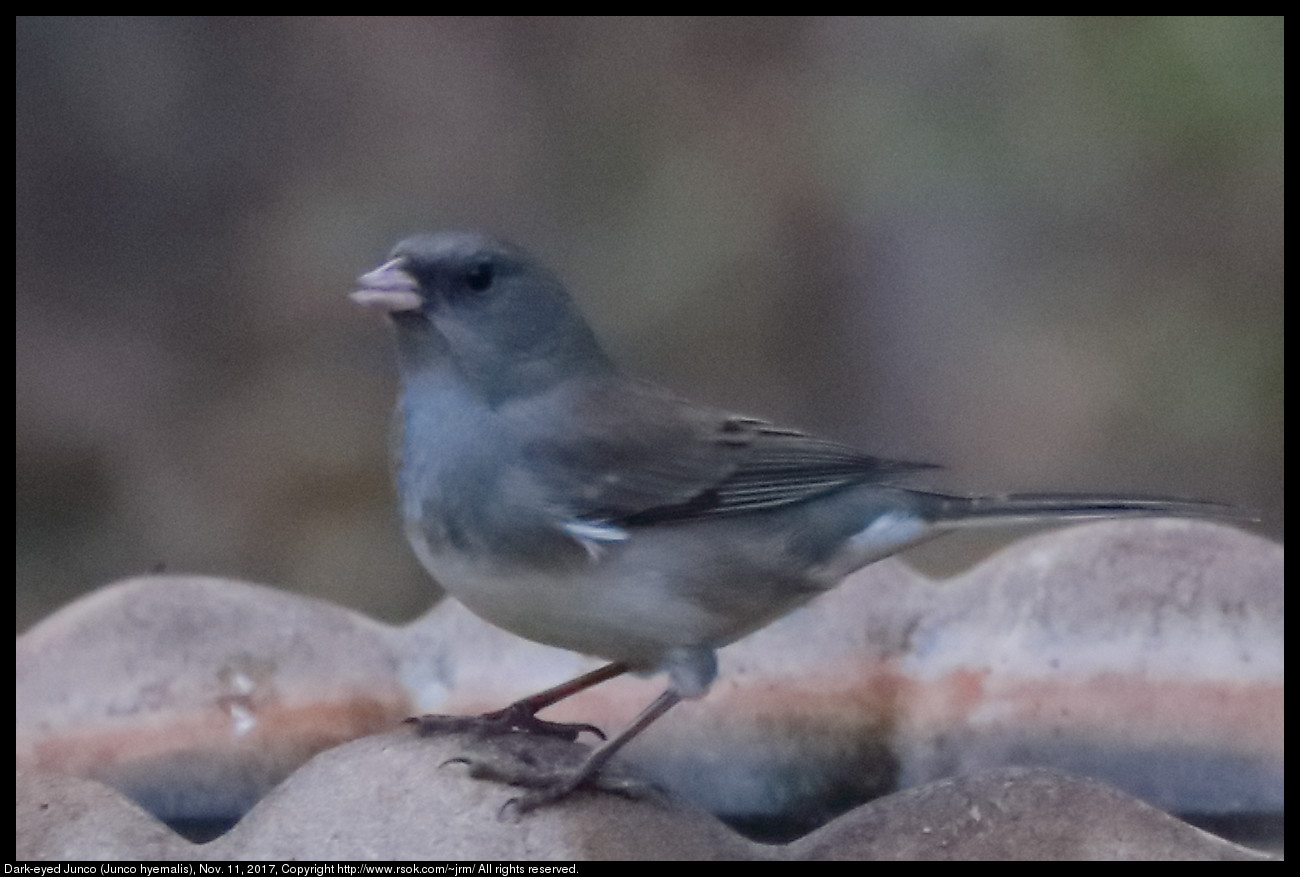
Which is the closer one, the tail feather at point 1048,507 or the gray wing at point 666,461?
the gray wing at point 666,461

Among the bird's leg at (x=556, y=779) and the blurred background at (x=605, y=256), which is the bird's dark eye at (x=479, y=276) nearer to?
the bird's leg at (x=556, y=779)

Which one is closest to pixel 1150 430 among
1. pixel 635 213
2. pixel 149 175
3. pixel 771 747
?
pixel 635 213

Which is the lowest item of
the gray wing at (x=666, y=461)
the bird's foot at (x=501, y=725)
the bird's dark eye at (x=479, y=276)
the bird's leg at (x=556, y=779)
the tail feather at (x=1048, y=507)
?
the bird's foot at (x=501, y=725)

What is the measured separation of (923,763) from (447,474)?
3.94 feet

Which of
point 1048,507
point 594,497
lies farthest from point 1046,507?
point 594,497

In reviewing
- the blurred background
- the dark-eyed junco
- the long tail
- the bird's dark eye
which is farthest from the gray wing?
the blurred background

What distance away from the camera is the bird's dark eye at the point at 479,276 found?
301 cm

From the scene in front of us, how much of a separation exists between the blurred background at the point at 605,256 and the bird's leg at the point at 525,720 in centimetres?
343

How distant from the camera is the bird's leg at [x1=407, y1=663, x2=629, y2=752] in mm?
2836

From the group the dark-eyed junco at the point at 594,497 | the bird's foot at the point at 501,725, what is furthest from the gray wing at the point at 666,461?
the bird's foot at the point at 501,725

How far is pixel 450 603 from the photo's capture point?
361 centimetres

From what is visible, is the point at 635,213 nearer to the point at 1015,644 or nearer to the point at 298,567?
the point at 298,567

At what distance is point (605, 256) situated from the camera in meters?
6.91

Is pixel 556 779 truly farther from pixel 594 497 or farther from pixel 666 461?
pixel 666 461
